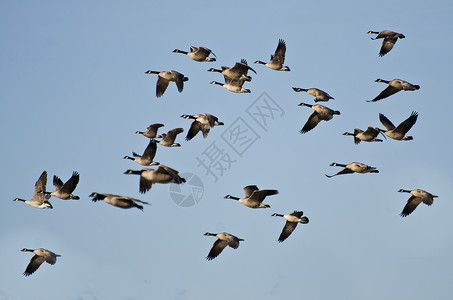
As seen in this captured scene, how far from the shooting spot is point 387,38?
92.7 ft

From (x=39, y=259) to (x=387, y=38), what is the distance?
16.6m

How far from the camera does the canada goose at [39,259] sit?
90.8 feet

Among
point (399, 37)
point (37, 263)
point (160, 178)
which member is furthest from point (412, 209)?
point (37, 263)

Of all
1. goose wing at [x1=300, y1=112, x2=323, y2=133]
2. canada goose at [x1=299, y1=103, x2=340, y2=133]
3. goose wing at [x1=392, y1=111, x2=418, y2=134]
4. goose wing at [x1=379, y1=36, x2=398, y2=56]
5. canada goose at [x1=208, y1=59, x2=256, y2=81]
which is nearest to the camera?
goose wing at [x1=392, y1=111, x2=418, y2=134]

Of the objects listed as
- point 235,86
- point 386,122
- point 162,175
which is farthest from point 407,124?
point 162,175

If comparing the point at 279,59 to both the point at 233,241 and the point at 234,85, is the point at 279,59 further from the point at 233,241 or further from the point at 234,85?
the point at 233,241

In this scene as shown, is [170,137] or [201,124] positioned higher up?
[201,124]

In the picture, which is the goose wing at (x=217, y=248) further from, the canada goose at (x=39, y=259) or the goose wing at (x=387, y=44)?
the goose wing at (x=387, y=44)

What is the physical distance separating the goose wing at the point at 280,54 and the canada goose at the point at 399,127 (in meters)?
4.61

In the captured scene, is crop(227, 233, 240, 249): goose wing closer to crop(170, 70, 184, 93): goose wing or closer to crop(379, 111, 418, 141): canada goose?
crop(170, 70, 184, 93): goose wing

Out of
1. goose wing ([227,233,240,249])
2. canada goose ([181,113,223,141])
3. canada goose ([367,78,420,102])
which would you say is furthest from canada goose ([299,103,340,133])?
goose wing ([227,233,240,249])

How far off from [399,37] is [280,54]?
482 cm

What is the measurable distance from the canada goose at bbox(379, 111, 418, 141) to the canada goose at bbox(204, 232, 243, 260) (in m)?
7.20

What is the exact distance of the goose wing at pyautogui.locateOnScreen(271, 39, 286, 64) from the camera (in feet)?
92.8
